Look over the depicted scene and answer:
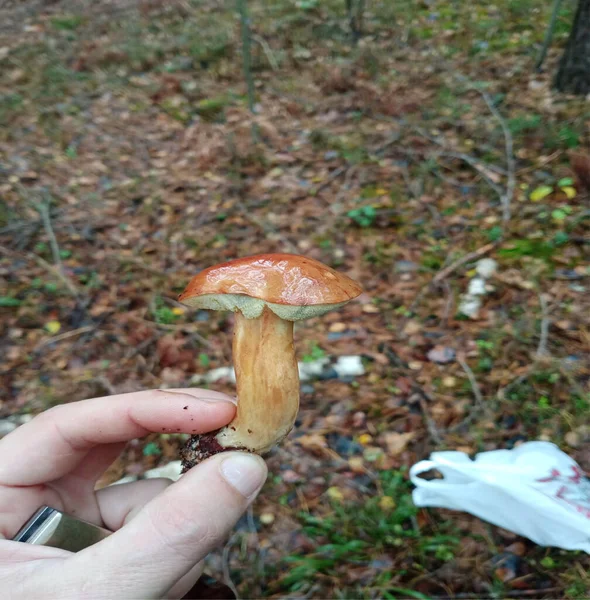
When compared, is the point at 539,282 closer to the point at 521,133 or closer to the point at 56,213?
the point at 521,133

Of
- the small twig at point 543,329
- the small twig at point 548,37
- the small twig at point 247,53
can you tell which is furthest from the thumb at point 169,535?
the small twig at point 548,37

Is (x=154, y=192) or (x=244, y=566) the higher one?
(x=154, y=192)

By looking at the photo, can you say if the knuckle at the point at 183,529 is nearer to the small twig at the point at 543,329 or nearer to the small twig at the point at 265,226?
the small twig at the point at 543,329

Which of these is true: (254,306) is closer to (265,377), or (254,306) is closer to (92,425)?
(265,377)

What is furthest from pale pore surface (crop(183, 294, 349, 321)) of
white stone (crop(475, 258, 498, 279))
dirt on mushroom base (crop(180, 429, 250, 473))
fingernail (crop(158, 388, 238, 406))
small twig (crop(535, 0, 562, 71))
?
small twig (crop(535, 0, 562, 71))

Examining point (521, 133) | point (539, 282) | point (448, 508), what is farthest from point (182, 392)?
point (521, 133)
